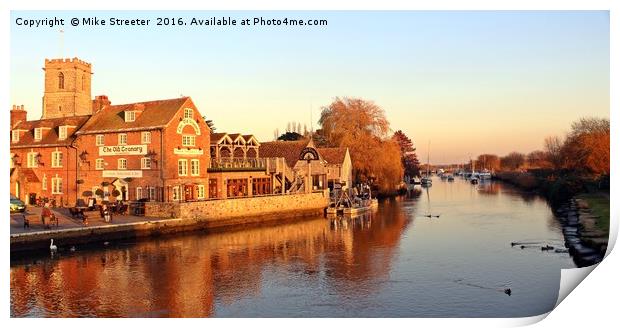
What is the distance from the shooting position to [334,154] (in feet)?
161

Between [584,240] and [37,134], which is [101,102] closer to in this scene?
[37,134]

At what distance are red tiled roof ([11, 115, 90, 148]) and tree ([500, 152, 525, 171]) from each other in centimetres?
10385

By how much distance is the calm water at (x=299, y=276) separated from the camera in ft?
49.5

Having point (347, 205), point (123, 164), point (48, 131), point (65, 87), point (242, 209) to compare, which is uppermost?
point (65, 87)

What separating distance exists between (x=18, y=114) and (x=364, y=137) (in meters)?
28.5

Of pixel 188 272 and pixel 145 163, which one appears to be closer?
pixel 188 272

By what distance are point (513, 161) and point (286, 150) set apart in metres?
91.8

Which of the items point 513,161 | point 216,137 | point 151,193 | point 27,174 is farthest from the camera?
point 513,161

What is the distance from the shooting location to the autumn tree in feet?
170

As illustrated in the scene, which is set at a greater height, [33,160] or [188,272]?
[33,160]

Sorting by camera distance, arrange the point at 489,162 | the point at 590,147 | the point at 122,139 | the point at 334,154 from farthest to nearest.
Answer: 1. the point at 489,162
2. the point at 334,154
3. the point at 590,147
4. the point at 122,139

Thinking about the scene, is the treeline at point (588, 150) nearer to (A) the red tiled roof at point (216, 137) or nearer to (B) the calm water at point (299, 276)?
(B) the calm water at point (299, 276)

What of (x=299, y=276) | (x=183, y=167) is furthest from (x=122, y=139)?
(x=299, y=276)

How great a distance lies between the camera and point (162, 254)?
22000mm
